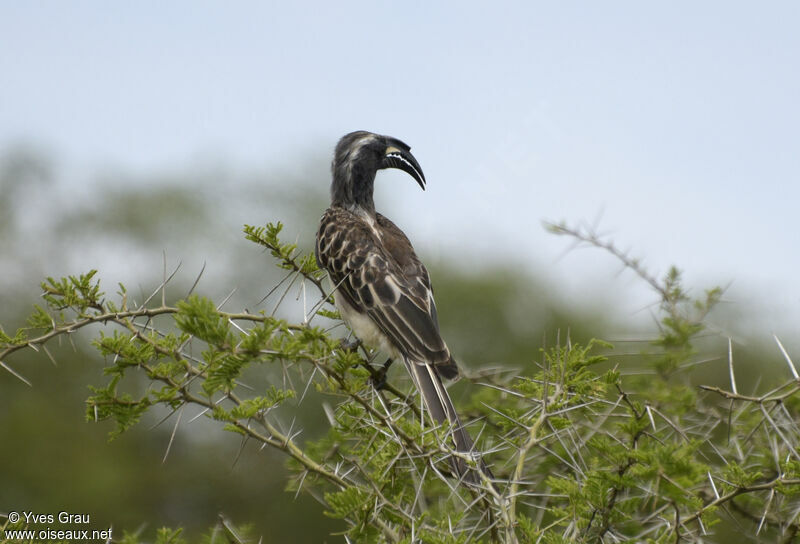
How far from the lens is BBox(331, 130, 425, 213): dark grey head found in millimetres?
5301

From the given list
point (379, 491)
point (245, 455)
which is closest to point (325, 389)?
point (379, 491)

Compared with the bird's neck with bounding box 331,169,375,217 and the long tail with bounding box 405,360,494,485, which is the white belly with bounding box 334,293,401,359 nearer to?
the long tail with bounding box 405,360,494,485

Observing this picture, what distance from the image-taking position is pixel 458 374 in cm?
376

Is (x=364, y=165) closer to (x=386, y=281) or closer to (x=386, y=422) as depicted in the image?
(x=386, y=281)

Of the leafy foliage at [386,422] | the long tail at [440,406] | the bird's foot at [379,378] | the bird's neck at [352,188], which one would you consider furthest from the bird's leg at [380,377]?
the bird's neck at [352,188]

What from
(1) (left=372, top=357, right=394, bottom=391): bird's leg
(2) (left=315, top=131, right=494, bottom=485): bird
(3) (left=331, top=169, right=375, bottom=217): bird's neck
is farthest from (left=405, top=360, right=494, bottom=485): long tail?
(3) (left=331, top=169, right=375, bottom=217): bird's neck

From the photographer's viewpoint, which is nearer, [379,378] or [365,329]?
[379,378]

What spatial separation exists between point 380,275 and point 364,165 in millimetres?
1130

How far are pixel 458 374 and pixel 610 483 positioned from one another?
1428 millimetres

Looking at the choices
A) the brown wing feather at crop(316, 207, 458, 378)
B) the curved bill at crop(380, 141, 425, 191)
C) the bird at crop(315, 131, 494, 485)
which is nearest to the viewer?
the bird at crop(315, 131, 494, 485)

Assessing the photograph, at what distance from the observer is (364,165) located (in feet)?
17.4

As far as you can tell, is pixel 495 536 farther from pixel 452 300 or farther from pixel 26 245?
pixel 26 245

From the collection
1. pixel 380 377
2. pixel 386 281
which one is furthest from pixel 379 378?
pixel 386 281

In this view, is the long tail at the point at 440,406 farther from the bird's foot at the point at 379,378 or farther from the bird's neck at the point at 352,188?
the bird's neck at the point at 352,188
